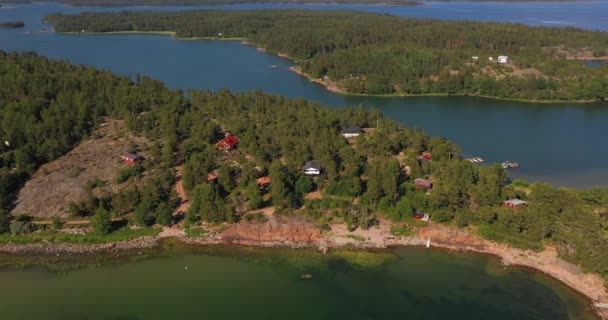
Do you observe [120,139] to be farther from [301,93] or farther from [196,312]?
[301,93]

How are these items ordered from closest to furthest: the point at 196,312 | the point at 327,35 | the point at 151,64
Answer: the point at 196,312 < the point at 151,64 < the point at 327,35

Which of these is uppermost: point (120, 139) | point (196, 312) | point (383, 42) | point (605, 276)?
point (383, 42)

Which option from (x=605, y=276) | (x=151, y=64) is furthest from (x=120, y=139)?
(x=151, y=64)

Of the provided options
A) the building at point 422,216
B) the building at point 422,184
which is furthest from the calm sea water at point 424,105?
the building at point 422,216

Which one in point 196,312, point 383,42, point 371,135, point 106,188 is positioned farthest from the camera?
point 383,42

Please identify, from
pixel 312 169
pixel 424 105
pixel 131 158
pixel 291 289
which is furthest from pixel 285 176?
pixel 424 105
